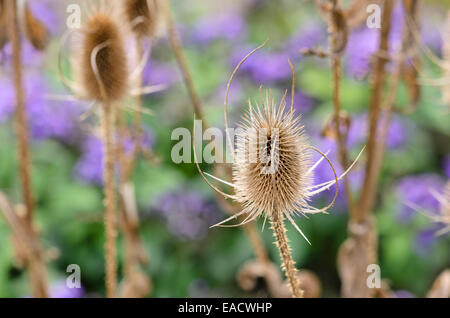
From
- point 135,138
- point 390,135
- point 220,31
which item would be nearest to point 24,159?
point 135,138

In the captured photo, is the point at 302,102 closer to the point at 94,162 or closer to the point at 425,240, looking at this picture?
the point at 425,240

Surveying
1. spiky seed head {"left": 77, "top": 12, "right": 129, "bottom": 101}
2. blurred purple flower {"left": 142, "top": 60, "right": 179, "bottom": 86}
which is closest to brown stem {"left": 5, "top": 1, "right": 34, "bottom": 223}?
spiky seed head {"left": 77, "top": 12, "right": 129, "bottom": 101}

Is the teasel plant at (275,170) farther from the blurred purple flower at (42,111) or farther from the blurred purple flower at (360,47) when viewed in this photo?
the blurred purple flower at (42,111)

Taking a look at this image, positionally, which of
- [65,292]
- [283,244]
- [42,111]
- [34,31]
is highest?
[34,31]

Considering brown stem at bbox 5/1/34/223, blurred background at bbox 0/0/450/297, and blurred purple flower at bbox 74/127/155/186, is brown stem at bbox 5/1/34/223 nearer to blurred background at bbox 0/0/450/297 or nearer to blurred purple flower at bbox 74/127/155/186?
blurred background at bbox 0/0/450/297

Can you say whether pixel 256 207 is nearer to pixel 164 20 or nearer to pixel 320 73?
pixel 164 20

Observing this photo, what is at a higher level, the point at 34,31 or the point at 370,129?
the point at 34,31

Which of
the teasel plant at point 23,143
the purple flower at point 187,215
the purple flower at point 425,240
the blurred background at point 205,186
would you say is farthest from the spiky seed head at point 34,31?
the purple flower at point 425,240
